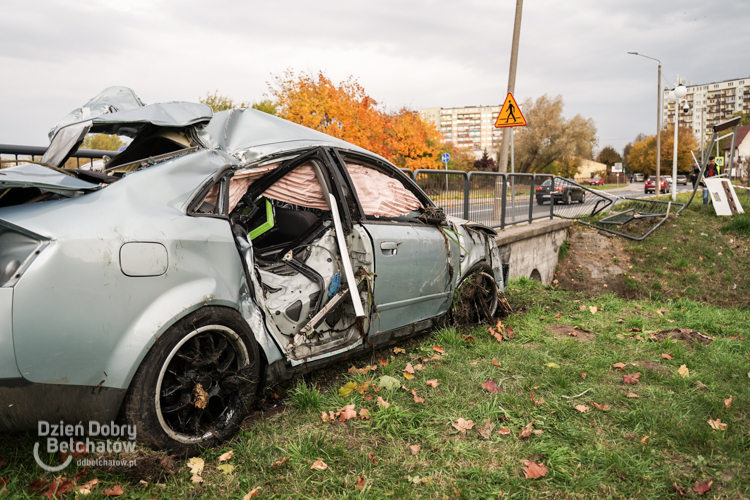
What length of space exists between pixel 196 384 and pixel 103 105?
2.12m

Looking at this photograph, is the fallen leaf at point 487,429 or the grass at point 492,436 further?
the fallen leaf at point 487,429

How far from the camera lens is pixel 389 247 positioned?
3531 millimetres

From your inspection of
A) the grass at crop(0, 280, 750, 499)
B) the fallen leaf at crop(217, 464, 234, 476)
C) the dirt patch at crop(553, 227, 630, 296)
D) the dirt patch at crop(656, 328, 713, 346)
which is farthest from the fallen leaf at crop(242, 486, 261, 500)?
the dirt patch at crop(553, 227, 630, 296)

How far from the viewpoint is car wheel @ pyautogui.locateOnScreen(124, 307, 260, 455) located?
2184 millimetres

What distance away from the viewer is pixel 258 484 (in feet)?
7.54

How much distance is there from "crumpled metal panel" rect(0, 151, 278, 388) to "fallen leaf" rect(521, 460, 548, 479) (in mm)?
1744

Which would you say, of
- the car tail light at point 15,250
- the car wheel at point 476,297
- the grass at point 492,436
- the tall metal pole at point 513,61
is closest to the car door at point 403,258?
the car wheel at point 476,297

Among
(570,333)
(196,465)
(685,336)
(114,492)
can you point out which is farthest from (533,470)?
(685,336)

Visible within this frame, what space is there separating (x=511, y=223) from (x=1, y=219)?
9760 millimetres

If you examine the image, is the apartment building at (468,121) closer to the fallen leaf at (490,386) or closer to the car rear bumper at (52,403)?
the fallen leaf at (490,386)

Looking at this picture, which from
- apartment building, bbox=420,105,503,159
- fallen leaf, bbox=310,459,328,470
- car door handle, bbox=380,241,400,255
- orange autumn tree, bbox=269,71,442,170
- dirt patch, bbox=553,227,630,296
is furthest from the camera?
apartment building, bbox=420,105,503,159

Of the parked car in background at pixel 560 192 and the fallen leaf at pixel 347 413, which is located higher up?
the parked car in background at pixel 560 192

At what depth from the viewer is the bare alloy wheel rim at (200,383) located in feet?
7.63

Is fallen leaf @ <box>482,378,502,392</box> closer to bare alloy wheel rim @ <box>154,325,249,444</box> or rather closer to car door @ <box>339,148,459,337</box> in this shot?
car door @ <box>339,148,459,337</box>
